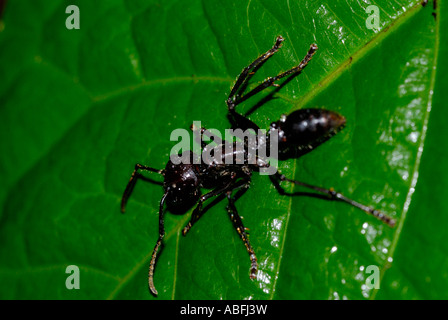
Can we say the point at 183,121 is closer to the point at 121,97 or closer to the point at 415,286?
the point at 121,97

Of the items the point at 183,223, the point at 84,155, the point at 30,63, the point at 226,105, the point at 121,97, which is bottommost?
the point at 183,223

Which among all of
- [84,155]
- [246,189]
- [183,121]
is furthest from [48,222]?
[246,189]

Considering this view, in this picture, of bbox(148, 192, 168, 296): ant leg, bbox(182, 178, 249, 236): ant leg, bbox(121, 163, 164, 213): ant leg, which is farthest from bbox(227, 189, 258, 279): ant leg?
bbox(121, 163, 164, 213): ant leg

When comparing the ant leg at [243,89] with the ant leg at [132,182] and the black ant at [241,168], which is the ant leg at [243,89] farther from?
the ant leg at [132,182]

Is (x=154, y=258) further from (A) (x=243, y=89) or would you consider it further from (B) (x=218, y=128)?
(A) (x=243, y=89)

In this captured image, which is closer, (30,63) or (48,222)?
(48,222)
